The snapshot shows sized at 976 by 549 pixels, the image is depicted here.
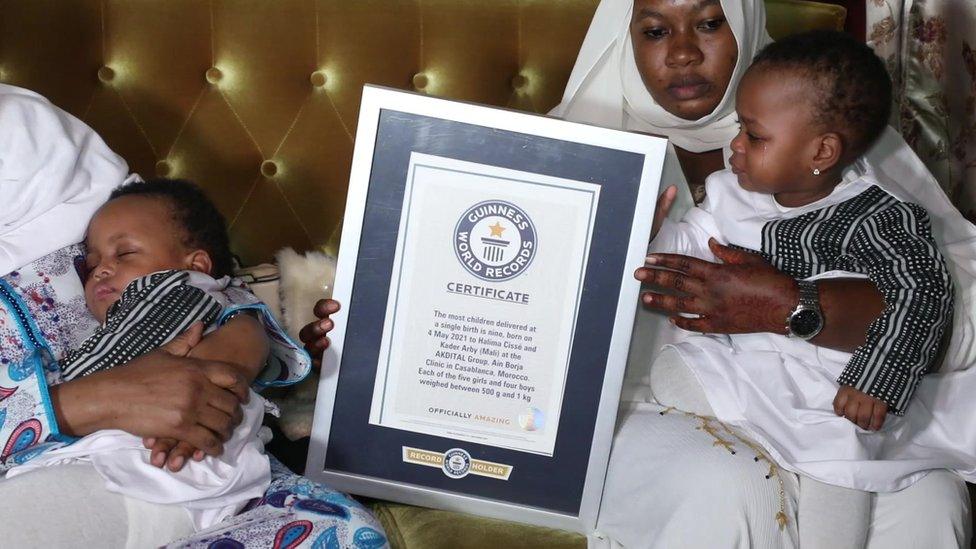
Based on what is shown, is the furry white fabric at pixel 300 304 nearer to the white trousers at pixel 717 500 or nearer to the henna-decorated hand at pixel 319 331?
the henna-decorated hand at pixel 319 331

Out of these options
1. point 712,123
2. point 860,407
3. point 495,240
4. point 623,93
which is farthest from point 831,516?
point 623,93

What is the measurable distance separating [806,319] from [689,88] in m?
0.59

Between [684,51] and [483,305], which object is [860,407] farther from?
[684,51]

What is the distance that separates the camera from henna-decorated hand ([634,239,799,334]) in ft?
6.01

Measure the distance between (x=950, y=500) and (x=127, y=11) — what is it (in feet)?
6.52

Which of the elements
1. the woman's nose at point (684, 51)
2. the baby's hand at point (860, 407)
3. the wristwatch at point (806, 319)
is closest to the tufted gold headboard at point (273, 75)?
the woman's nose at point (684, 51)

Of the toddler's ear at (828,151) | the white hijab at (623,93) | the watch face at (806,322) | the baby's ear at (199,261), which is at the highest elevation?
the white hijab at (623,93)

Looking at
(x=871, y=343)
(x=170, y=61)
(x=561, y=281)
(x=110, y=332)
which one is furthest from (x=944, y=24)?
(x=110, y=332)

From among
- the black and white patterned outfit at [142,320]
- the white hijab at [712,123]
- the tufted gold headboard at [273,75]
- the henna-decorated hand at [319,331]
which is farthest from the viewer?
the tufted gold headboard at [273,75]

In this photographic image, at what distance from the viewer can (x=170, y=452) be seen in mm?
1566

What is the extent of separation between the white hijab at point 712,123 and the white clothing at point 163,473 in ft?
2.70

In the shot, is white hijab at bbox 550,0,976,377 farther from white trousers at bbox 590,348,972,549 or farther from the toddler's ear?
white trousers at bbox 590,348,972,549

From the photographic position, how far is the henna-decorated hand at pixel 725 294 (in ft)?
6.01

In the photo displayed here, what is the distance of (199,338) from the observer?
1.70 meters
